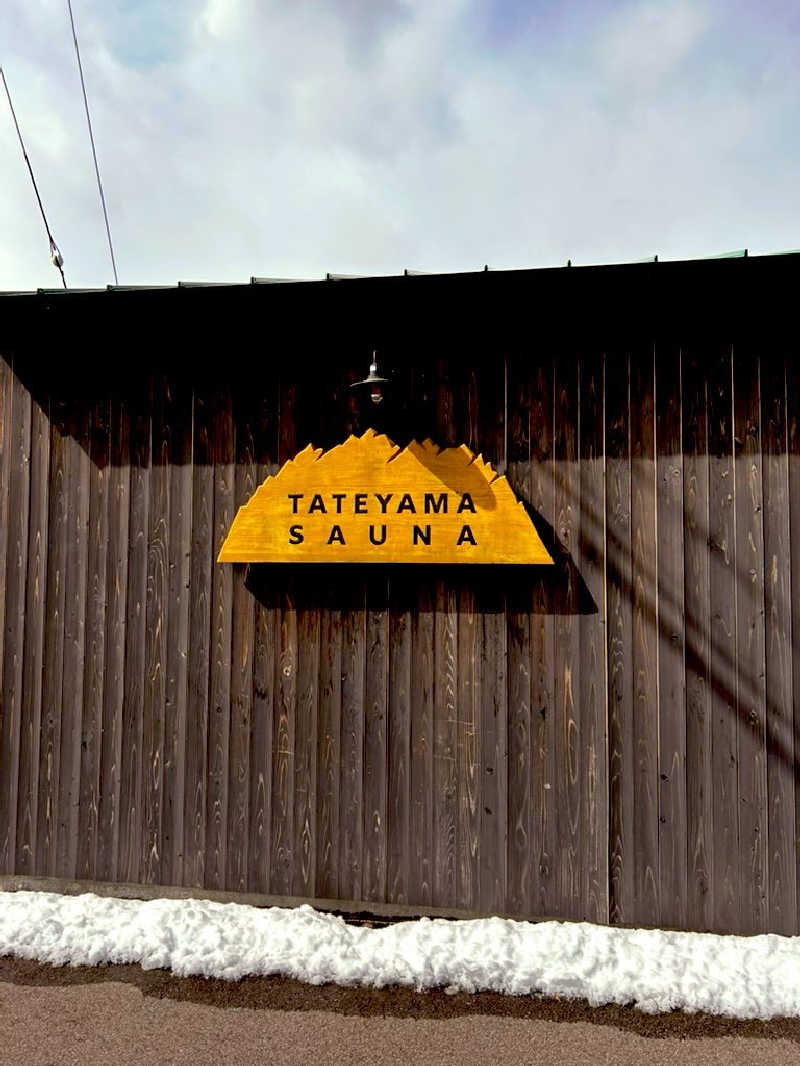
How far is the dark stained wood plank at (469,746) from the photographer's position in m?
3.67

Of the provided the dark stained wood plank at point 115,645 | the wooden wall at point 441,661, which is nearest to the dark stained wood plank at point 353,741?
the wooden wall at point 441,661

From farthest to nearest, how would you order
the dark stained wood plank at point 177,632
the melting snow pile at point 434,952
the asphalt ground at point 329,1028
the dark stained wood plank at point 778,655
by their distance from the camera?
the dark stained wood plank at point 177,632 → the dark stained wood plank at point 778,655 → the melting snow pile at point 434,952 → the asphalt ground at point 329,1028

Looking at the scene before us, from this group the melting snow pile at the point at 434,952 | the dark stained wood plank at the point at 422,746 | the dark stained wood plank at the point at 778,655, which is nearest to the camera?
the melting snow pile at the point at 434,952

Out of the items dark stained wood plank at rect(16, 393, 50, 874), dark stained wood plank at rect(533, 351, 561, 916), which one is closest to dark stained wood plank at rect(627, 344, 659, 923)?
dark stained wood plank at rect(533, 351, 561, 916)

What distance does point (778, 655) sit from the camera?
3.56 meters

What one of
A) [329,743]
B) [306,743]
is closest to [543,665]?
[329,743]

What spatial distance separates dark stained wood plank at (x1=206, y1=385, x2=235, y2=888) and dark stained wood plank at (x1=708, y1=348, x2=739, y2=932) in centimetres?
288

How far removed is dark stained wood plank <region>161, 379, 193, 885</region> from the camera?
3.92m

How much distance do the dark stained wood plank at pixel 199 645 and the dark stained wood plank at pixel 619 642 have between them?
96.6 inches

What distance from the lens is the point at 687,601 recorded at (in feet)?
12.0

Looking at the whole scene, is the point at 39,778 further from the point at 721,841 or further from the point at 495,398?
the point at 721,841

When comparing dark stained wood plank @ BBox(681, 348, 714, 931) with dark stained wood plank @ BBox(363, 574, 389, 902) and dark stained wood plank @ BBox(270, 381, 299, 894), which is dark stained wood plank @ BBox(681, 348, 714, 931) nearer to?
dark stained wood plank @ BBox(363, 574, 389, 902)

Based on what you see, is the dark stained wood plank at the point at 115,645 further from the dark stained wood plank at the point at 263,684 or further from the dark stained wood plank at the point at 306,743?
the dark stained wood plank at the point at 306,743

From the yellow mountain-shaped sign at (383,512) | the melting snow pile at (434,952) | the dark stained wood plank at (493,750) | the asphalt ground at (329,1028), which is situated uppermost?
the yellow mountain-shaped sign at (383,512)
